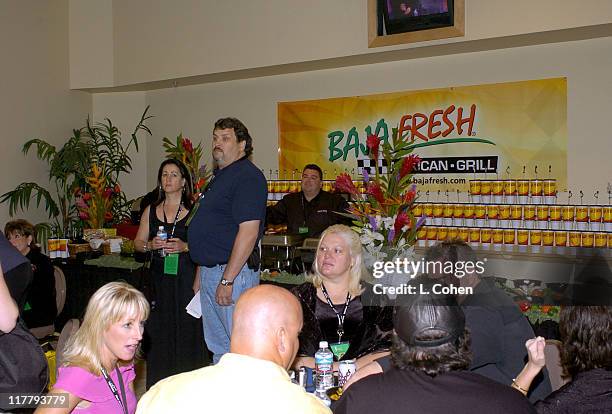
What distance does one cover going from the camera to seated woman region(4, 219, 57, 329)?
187 inches

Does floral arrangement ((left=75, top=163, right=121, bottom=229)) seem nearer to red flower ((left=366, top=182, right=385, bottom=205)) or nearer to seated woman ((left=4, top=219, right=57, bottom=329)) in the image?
seated woman ((left=4, top=219, right=57, bottom=329))

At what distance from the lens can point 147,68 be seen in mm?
8508

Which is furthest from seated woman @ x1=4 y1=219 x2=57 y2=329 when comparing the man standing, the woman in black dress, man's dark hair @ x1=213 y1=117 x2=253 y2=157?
man's dark hair @ x1=213 y1=117 x2=253 y2=157

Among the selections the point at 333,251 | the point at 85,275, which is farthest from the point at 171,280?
the point at 85,275

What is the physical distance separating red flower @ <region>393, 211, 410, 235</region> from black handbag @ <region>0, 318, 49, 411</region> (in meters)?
2.63

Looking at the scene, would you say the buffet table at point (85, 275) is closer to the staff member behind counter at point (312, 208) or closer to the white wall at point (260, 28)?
the staff member behind counter at point (312, 208)

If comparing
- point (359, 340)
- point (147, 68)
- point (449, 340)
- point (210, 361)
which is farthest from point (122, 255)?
point (449, 340)

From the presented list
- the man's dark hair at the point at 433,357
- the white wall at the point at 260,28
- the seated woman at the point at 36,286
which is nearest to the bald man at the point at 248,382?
the man's dark hair at the point at 433,357

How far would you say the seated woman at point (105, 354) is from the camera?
2521 mm

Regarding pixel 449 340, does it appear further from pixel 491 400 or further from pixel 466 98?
pixel 466 98

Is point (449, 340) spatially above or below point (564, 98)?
below

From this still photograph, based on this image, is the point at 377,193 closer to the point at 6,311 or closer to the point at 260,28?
the point at 6,311

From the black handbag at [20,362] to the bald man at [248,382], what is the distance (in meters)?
0.68

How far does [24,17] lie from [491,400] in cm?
808
